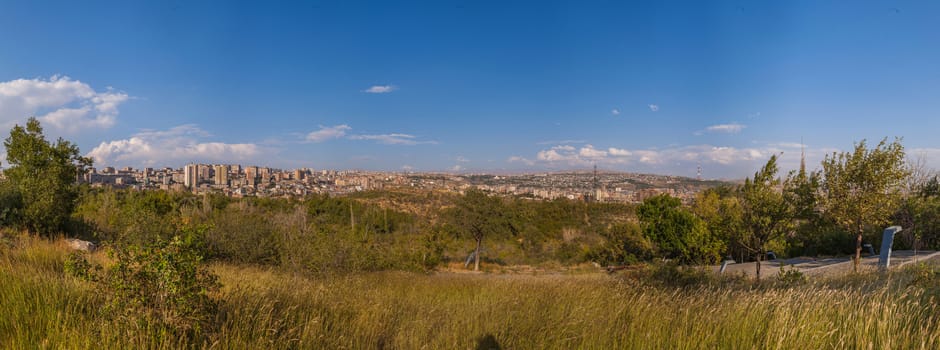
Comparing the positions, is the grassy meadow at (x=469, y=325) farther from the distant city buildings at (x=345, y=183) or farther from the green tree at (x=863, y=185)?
the distant city buildings at (x=345, y=183)

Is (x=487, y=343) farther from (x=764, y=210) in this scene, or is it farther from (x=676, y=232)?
(x=676, y=232)

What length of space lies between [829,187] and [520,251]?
80.5ft

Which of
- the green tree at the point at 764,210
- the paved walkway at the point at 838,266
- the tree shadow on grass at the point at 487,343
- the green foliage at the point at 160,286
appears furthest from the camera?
the paved walkway at the point at 838,266

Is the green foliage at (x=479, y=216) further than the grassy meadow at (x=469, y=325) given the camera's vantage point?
Yes

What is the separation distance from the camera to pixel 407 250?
2284cm

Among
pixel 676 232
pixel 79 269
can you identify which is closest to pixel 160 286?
pixel 79 269

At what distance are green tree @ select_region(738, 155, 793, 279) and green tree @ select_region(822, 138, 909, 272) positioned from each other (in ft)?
7.35

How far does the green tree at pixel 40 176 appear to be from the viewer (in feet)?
39.8

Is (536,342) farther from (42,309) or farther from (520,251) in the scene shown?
(520,251)

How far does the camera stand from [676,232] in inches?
999

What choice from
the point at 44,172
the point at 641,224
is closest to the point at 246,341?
the point at 44,172

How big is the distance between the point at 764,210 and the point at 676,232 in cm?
1518

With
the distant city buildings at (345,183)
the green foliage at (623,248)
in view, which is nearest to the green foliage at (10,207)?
the green foliage at (623,248)

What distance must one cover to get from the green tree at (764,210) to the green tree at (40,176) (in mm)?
20206
